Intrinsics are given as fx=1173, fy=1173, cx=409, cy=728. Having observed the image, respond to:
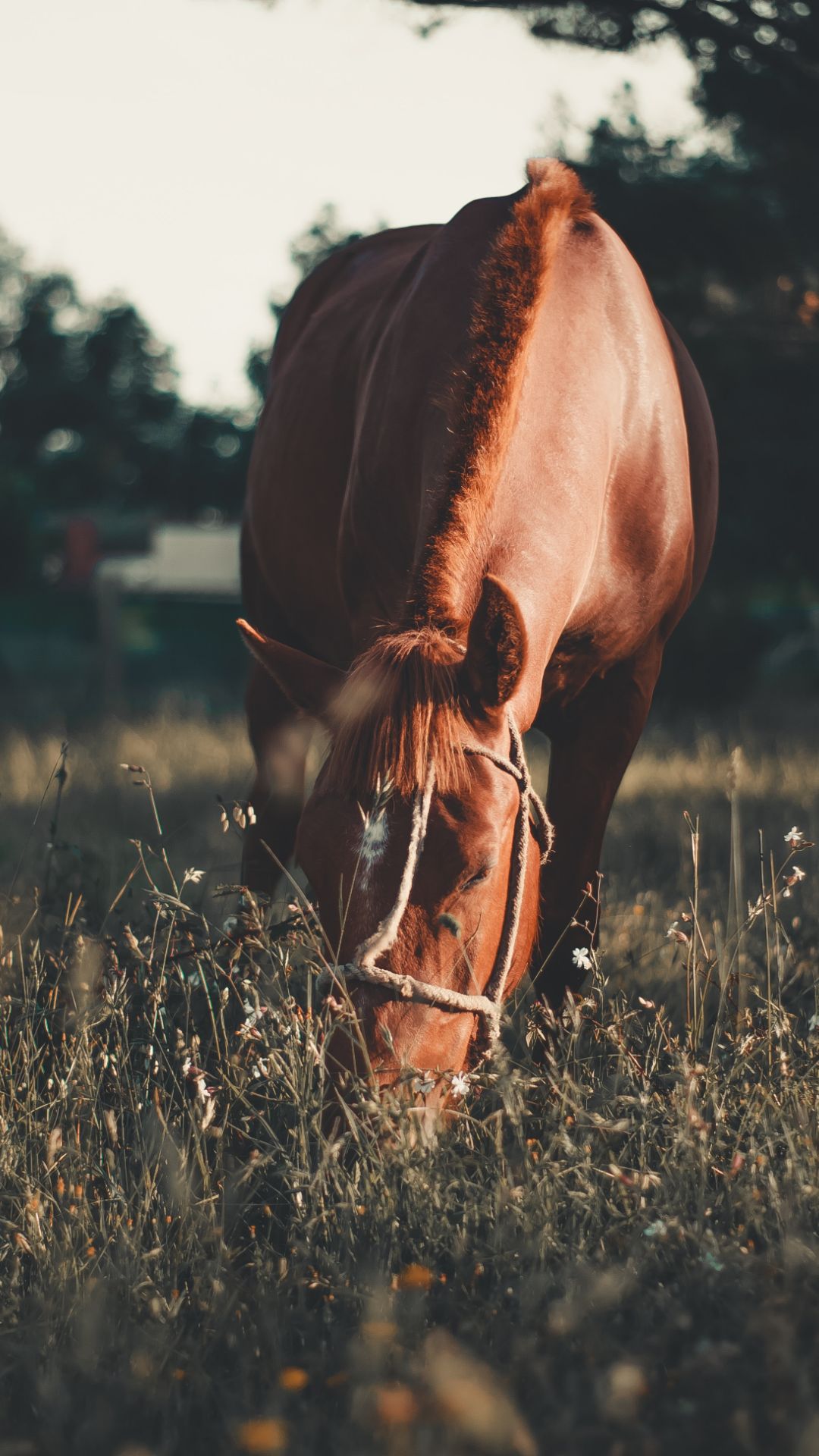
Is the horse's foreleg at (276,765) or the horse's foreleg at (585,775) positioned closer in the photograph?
the horse's foreleg at (585,775)

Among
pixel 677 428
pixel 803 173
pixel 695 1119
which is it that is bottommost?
pixel 695 1119

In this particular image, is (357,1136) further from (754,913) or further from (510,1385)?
(754,913)

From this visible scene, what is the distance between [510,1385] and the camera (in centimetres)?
148

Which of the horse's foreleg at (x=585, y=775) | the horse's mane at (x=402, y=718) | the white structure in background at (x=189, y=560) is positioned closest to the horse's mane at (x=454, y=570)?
the horse's mane at (x=402, y=718)

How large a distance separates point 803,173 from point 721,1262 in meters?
10.3

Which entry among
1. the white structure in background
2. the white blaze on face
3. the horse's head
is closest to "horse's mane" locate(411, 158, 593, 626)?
the horse's head

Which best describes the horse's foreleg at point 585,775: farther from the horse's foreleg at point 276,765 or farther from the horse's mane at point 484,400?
the horse's foreleg at point 276,765

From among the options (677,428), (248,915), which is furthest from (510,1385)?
(677,428)

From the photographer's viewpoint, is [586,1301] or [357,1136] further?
[357,1136]

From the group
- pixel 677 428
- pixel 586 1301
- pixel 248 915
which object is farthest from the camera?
pixel 677 428

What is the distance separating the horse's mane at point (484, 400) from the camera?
226 centimetres

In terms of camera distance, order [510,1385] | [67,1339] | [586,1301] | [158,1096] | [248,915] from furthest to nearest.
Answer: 1. [248,915]
2. [158,1096]
3. [67,1339]
4. [586,1301]
5. [510,1385]

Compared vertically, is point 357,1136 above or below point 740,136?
below

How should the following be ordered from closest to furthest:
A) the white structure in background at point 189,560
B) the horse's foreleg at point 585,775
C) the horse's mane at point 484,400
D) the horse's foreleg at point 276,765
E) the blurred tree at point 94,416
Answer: the horse's mane at point 484,400 < the horse's foreleg at point 585,775 < the horse's foreleg at point 276,765 < the white structure in background at point 189,560 < the blurred tree at point 94,416
